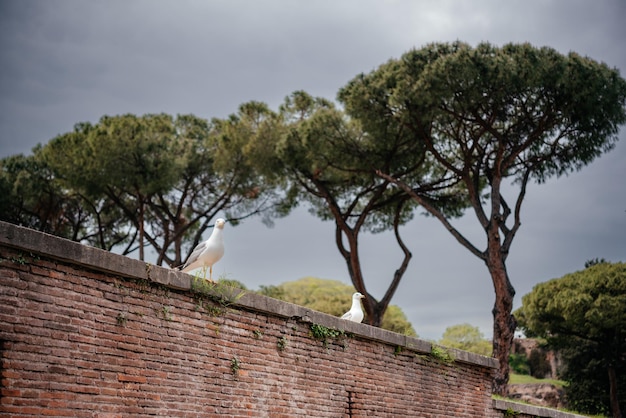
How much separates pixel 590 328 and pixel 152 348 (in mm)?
20652

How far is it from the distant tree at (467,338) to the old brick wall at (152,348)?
108ft

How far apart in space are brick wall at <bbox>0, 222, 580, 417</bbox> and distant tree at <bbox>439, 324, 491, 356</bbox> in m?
32.9

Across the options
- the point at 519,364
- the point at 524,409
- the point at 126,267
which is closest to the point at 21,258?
the point at 126,267

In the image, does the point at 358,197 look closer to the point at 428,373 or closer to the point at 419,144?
the point at 419,144

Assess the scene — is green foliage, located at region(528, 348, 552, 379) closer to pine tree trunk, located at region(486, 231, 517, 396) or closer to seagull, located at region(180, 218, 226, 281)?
pine tree trunk, located at region(486, 231, 517, 396)

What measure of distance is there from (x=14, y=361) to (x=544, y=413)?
9.51 metres

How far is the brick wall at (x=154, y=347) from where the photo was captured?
15.0ft

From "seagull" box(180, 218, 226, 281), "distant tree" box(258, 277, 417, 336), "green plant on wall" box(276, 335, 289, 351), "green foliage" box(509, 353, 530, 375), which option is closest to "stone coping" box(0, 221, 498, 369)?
"green plant on wall" box(276, 335, 289, 351)

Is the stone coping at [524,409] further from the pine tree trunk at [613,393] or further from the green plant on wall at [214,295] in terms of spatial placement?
the pine tree trunk at [613,393]

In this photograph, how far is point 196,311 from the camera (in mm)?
5922

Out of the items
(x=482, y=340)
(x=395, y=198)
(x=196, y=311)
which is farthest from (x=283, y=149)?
(x=482, y=340)

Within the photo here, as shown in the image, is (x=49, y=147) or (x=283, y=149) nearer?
(x=283, y=149)

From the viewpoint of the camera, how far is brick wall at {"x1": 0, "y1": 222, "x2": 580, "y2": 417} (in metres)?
4.56

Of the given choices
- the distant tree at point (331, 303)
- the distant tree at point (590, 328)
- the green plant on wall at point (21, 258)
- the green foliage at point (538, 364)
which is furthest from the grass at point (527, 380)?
the green plant on wall at point (21, 258)
